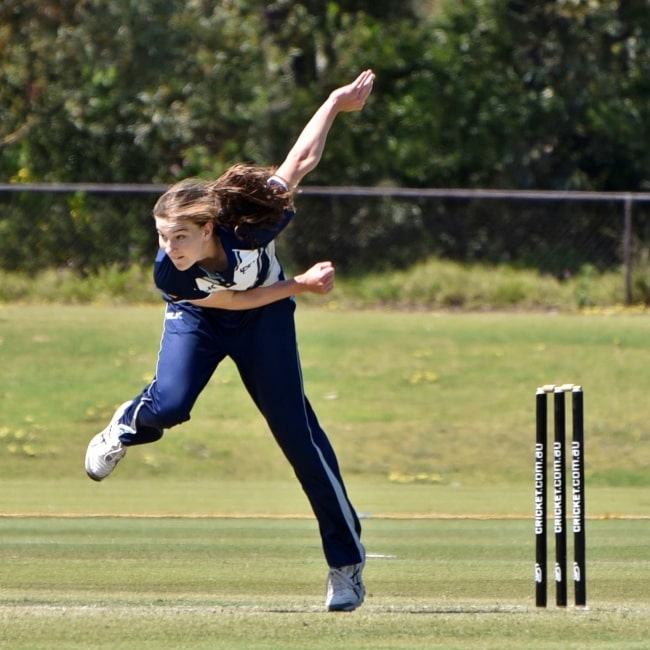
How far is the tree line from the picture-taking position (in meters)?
21.9

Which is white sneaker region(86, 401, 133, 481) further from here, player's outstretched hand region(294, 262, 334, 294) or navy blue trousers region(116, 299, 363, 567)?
player's outstretched hand region(294, 262, 334, 294)

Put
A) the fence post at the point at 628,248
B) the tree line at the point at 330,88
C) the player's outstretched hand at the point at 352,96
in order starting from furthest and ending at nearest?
the tree line at the point at 330,88, the fence post at the point at 628,248, the player's outstretched hand at the point at 352,96

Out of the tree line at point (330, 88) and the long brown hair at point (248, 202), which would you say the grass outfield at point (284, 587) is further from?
the tree line at point (330, 88)

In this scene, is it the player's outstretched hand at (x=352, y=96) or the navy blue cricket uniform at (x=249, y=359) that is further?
the player's outstretched hand at (x=352, y=96)

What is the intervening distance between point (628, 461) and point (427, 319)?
5.05 meters

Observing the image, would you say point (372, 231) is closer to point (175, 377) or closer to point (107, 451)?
point (107, 451)

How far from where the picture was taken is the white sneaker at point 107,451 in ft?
20.7

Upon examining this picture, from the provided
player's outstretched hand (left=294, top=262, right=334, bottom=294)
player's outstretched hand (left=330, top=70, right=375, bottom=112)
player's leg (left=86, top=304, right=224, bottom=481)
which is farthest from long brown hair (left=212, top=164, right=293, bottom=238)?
player's outstretched hand (left=330, top=70, right=375, bottom=112)

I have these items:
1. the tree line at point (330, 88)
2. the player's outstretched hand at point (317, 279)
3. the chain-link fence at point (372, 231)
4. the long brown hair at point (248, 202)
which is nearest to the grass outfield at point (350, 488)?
the chain-link fence at point (372, 231)

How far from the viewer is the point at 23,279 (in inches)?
776

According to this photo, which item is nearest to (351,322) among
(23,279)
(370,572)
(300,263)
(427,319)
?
(427,319)

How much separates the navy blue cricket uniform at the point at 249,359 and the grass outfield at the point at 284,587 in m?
0.56

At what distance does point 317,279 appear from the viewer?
598cm

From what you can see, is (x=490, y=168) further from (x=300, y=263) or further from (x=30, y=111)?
(x=30, y=111)
